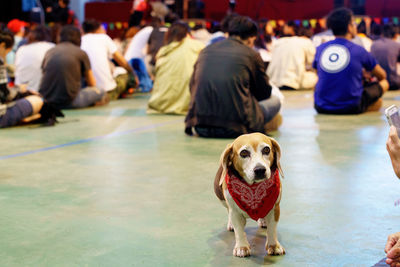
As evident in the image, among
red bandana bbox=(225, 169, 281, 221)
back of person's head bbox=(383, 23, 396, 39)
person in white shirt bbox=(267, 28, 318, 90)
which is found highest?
red bandana bbox=(225, 169, 281, 221)

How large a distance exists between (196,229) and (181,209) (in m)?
0.32

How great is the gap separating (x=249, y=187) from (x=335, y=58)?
13.9ft

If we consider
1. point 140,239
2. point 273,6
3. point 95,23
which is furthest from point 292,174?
point 273,6

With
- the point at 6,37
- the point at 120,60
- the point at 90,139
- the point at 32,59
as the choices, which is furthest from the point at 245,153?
the point at 120,60

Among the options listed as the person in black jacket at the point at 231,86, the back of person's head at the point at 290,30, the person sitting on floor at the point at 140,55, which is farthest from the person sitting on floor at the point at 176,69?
the back of person's head at the point at 290,30

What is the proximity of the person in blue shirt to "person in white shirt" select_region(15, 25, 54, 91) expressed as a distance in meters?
3.35

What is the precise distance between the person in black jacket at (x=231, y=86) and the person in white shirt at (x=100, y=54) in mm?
2931

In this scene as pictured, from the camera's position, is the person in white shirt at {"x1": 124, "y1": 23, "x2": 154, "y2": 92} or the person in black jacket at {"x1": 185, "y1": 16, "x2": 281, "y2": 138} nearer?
the person in black jacket at {"x1": 185, "y1": 16, "x2": 281, "y2": 138}

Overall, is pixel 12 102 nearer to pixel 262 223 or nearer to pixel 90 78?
pixel 90 78

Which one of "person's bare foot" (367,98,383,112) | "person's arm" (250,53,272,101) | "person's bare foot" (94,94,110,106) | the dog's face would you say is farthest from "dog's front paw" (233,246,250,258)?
"person's bare foot" (94,94,110,106)

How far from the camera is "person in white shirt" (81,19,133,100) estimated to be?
769cm

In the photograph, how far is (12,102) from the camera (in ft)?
18.4

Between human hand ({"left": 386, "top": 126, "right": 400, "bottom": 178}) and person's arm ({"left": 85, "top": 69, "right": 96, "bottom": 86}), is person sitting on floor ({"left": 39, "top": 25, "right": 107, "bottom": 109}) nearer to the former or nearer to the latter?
person's arm ({"left": 85, "top": 69, "right": 96, "bottom": 86})

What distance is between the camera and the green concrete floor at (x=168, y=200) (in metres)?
2.23
